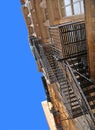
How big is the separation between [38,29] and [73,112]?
12769mm

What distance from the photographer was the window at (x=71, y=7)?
1034 centimetres

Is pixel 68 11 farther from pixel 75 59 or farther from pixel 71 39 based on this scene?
pixel 71 39

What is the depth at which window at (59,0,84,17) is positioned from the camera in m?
10.3

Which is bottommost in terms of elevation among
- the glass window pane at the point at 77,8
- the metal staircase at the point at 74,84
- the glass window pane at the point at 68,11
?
the metal staircase at the point at 74,84

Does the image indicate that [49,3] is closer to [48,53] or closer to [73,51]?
[48,53]

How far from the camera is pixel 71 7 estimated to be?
457 inches

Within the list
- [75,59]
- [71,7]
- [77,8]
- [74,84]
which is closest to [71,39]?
[75,59]

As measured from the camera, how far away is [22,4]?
26328 mm

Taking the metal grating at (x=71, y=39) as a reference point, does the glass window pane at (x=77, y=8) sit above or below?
above

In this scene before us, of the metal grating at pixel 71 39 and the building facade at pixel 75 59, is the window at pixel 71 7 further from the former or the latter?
the metal grating at pixel 71 39

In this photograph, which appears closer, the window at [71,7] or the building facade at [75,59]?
the building facade at [75,59]

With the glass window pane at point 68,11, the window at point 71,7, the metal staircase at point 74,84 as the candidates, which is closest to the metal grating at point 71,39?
the metal staircase at point 74,84

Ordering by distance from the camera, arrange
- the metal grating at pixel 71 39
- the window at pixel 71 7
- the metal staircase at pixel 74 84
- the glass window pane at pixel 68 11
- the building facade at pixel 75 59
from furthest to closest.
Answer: the glass window pane at pixel 68 11 → the window at pixel 71 7 → the metal grating at pixel 71 39 → the metal staircase at pixel 74 84 → the building facade at pixel 75 59

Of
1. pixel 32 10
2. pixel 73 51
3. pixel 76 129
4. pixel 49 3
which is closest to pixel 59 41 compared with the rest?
pixel 73 51
